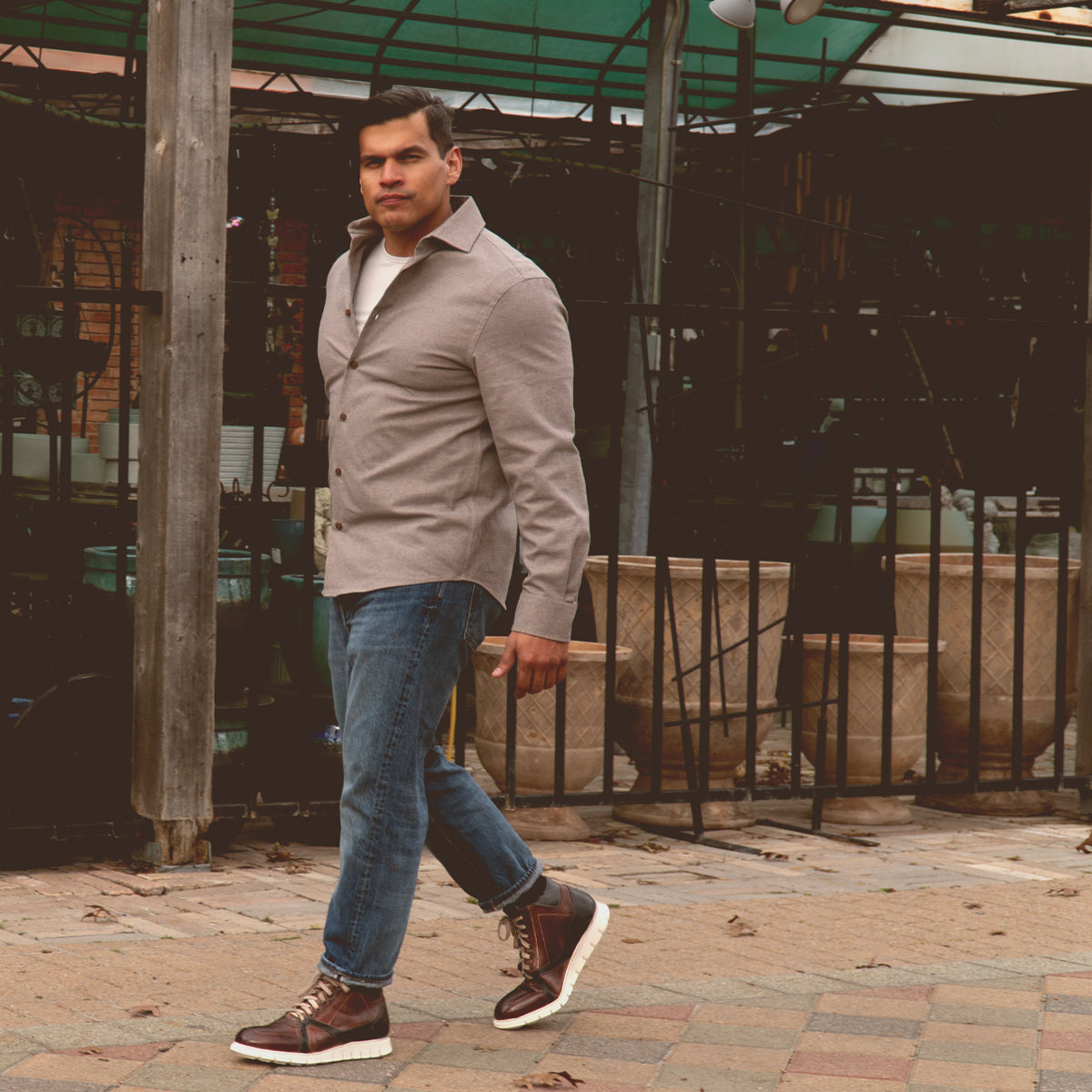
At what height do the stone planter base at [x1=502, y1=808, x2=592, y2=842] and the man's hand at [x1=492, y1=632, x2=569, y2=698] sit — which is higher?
the man's hand at [x1=492, y1=632, x2=569, y2=698]

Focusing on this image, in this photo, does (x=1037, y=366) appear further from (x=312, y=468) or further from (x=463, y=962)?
(x=463, y=962)

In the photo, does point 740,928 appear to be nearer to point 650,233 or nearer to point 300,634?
point 300,634

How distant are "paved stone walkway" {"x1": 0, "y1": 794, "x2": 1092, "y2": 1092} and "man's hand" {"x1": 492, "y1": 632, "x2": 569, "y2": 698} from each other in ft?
2.47

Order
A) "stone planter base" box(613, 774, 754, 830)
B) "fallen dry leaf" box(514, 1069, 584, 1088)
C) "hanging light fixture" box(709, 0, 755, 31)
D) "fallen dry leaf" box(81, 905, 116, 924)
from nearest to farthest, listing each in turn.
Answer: "fallen dry leaf" box(514, 1069, 584, 1088) < "fallen dry leaf" box(81, 905, 116, 924) < "stone planter base" box(613, 774, 754, 830) < "hanging light fixture" box(709, 0, 755, 31)

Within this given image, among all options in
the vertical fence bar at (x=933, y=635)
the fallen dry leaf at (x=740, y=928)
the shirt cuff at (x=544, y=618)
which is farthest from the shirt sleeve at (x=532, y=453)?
the vertical fence bar at (x=933, y=635)

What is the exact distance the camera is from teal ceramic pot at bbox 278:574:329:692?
17.4ft

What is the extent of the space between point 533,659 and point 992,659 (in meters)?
3.63

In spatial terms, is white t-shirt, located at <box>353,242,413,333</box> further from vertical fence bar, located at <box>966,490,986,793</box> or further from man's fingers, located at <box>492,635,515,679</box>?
vertical fence bar, located at <box>966,490,986,793</box>

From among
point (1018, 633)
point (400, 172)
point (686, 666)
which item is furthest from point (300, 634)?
point (1018, 633)

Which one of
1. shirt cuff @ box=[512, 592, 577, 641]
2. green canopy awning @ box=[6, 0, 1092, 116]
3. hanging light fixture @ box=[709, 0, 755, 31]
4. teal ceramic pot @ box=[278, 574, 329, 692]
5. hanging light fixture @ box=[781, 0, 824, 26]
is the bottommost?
teal ceramic pot @ box=[278, 574, 329, 692]

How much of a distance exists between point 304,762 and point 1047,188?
878 centimetres

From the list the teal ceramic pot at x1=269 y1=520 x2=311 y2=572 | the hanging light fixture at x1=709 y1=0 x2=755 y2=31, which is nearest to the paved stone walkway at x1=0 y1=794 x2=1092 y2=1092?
the teal ceramic pot at x1=269 y1=520 x2=311 y2=572

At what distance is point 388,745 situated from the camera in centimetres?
326

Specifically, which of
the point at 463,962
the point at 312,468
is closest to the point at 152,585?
Answer: the point at 312,468
